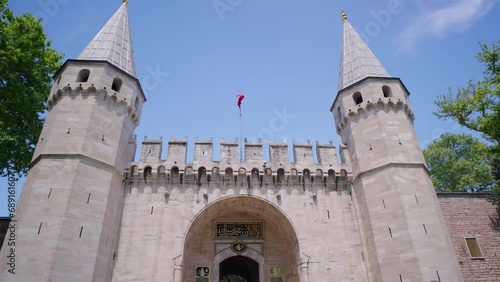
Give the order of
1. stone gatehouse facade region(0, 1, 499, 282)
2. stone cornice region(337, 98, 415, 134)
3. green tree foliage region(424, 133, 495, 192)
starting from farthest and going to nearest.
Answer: green tree foliage region(424, 133, 495, 192) → stone cornice region(337, 98, 415, 134) → stone gatehouse facade region(0, 1, 499, 282)

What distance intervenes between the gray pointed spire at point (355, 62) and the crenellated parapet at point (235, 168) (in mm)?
4540

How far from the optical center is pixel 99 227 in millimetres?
12344

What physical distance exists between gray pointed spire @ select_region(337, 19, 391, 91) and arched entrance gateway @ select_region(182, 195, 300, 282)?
8.05m

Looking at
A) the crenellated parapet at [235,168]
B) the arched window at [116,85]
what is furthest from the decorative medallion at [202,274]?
the arched window at [116,85]

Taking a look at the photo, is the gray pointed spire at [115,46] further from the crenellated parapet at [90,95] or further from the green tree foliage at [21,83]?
the green tree foliage at [21,83]

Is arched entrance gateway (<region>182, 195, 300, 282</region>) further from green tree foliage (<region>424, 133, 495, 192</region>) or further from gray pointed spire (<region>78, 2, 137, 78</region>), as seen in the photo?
green tree foliage (<region>424, 133, 495, 192</region>)

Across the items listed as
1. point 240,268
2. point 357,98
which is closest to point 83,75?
point 240,268

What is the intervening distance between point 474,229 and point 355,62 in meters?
9.96

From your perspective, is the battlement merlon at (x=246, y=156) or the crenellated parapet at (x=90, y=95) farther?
the battlement merlon at (x=246, y=156)

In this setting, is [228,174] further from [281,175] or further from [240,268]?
[240,268]

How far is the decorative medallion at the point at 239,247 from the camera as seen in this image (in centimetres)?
1575

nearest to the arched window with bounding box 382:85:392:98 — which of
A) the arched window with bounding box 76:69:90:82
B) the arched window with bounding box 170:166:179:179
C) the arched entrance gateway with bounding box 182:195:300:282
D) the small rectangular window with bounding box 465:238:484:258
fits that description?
the small rectangular window with bounding box 465:238:484:258

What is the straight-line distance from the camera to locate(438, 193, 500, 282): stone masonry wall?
47.4 feet

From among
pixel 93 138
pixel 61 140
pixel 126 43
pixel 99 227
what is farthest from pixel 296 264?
pixel 126 43
